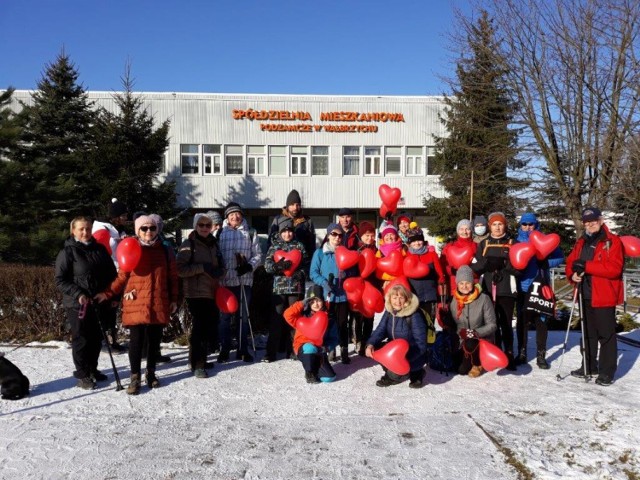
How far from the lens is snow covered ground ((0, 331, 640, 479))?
139 inches

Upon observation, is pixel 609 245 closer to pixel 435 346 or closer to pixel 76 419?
pixel 435 346

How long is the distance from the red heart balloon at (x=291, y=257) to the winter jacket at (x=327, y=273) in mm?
197

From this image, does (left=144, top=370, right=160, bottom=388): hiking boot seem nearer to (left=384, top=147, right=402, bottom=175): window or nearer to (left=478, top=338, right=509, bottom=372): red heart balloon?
(left=478, top=338, right=509, bottom=372): red heart balloon

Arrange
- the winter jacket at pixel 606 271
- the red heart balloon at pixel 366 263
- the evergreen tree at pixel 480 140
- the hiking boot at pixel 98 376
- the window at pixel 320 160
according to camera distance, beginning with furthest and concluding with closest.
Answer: the window at pixel 320 160 → the evergreen tree at pixel 480 140 → the red heart balloon at pixel 366 263 → the hiking boot at pixel 98 376 → the winter jacket at pixel 606 271

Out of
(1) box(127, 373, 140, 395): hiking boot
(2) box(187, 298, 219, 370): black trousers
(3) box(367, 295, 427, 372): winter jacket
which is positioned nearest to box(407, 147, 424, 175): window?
(3) box(367, 295, 427, 372): winter jacket

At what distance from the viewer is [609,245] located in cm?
530

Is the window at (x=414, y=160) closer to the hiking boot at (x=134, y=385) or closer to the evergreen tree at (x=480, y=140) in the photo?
the evergreen tree at (x=480, y=140)

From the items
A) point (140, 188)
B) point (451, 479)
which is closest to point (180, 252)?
point (451, 479)

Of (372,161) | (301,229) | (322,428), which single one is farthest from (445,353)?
(372,161)

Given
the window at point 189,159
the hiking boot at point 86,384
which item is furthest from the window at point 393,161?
the hiking boot at point 86,384

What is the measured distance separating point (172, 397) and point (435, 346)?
276cm

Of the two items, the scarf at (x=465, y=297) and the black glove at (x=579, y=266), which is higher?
the black glove at (x=579, y=266)

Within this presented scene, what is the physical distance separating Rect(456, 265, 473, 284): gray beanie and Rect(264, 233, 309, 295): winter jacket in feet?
5.59

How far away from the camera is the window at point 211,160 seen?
28.4 m
